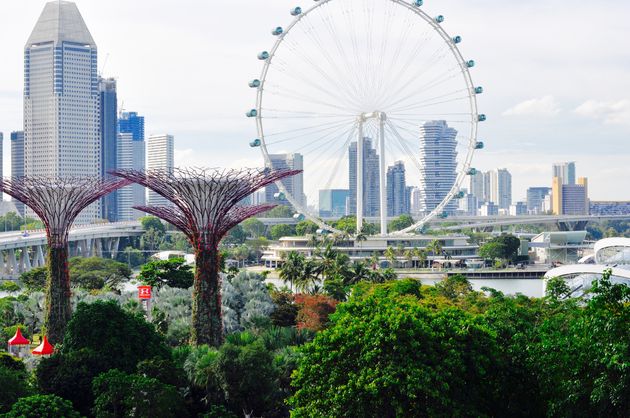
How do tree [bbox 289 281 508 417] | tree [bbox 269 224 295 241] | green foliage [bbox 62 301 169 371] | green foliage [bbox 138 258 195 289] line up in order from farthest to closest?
1. tree [bbox 269 224 295 241]
2. green foliage [bbox 138 258 195 289]
3. green foliage [bbox 62 301 169 371]
4. tree [bbox 289 281 508 417]

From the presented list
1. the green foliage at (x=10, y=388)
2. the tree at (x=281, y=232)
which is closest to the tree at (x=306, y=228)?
the tree at (x=281, y=232)

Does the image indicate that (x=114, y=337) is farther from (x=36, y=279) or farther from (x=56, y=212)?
(x=36, y=279)

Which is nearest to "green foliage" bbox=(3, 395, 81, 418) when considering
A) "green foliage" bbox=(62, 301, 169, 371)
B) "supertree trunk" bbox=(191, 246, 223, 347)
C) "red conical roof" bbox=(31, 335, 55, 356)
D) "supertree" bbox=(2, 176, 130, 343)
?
"green foliage" bbox=(62, 301, 169, 371)

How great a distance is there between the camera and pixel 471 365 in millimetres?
26141

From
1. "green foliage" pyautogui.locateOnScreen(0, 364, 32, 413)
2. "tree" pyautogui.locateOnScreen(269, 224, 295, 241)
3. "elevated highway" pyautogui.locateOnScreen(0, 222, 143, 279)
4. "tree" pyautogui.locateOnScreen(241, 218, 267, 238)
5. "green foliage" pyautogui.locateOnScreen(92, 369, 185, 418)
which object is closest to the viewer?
"green foliage" pyautogui.locateOnScreen(92, 369, 185, 418)

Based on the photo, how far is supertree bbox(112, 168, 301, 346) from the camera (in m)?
37.9

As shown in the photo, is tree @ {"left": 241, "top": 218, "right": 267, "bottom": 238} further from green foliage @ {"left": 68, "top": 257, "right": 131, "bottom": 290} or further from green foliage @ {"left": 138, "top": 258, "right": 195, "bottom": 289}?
green foliage @ {"left": 138, "top": 258, "right": 195, "bottom": 289}

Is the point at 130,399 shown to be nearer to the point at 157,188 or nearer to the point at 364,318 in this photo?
the point at 364,318

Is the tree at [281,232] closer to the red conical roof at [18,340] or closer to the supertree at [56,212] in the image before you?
the supertree at [56,212]

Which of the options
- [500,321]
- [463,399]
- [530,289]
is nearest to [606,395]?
[463,399]

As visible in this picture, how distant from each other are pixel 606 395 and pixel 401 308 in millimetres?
7252

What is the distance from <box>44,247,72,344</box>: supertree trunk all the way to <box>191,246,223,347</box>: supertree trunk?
6.92m

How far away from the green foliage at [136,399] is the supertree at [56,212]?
49.1ft

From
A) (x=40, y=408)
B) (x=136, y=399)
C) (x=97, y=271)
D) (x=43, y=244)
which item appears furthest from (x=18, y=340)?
→ (x=43, y=244)
